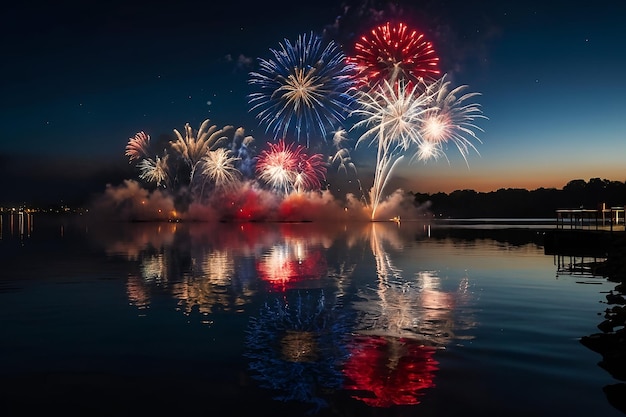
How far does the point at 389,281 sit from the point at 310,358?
A: 18.9m

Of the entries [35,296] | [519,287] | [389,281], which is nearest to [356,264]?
[389,281]

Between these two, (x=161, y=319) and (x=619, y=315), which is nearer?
(x=619, y=315)

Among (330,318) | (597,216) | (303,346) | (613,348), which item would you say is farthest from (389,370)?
(597,216)

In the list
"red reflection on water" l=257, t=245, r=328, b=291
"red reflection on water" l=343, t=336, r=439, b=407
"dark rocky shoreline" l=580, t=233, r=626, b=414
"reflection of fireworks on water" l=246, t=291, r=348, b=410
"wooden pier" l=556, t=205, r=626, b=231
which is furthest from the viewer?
"wooden pier" l=556, t=205, r=626, b=231

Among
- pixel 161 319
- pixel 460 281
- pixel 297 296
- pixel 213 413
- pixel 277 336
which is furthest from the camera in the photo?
pixel 460 281

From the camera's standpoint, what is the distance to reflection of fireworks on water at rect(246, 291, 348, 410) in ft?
43.0

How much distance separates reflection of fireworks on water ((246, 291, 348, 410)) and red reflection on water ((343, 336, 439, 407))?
1.64 feet

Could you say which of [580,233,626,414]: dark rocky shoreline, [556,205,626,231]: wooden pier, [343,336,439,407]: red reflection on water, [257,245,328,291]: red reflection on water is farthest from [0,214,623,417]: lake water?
[556,205,626,231]: wooden pier

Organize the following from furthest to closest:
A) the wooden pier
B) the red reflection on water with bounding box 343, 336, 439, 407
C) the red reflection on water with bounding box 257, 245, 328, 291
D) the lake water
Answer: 1. the wooden pier
2. the red reflection on water with bounding box 257, 245, 328, 291
3. the red reflection on water with bounding box 343, 336, 439, 407
4. the lake water

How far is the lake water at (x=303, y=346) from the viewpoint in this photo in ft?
40.2

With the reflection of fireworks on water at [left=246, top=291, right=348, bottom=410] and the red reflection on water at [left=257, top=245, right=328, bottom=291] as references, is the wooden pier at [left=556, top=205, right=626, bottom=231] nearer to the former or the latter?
the red reflection on water at [left=257, top=245, right=328, bottom=291]

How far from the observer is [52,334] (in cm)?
1955

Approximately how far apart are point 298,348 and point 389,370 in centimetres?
349

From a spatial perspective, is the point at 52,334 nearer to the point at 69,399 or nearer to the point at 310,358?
the point at 69,399
